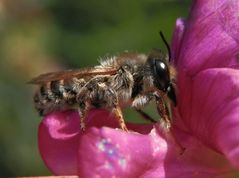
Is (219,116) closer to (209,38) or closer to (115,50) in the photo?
(209,38)

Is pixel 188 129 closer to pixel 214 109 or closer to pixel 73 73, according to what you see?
pixel 214 109

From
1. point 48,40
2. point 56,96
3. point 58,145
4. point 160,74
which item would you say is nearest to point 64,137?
point 58,145

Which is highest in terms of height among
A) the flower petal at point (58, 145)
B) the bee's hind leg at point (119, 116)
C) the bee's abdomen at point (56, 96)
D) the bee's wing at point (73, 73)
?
the bee's wing at point (73, 73)

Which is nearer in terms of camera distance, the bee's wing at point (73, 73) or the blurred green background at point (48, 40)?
the bee's wing at point (73, 73)

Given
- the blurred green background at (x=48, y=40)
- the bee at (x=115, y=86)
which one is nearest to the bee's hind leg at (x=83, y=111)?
the bee at (x=115, y=86)

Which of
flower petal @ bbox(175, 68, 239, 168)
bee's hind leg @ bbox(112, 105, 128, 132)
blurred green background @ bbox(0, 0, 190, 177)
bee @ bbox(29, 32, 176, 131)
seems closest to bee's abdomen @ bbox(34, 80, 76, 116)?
bee @ bbox(29, 32, 176, 131)

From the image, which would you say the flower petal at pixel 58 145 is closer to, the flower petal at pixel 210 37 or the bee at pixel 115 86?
the bee at pixel 115 86

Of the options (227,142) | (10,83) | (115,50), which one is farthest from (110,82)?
(10,83)
